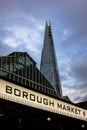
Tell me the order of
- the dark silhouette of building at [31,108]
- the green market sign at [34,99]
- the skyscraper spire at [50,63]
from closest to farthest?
the green market sign at [34,99], the dark silhouette of building at [31,108], the skyscraper spire at [50,63]

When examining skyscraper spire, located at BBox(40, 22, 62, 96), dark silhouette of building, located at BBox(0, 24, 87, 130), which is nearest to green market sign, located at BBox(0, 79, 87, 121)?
dark silhouette of building, located at BBox(0, 24, 87, 130)

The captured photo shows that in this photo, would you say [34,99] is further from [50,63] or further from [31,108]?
[50,63]

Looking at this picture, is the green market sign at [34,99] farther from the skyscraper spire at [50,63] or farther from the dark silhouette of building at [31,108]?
the skyscraper spire at [50,63]

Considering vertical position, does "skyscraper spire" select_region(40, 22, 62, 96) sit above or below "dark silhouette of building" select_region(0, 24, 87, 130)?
above

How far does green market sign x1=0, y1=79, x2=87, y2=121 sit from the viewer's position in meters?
10.5

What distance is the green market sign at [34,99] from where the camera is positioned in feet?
34.6

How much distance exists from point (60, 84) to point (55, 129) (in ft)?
454

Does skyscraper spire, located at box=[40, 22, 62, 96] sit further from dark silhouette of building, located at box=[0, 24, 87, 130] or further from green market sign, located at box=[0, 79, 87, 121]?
green market sign, located at box=[0, 79, 87, 121]

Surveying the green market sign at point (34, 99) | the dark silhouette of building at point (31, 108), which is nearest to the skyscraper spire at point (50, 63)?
the dark silhouette of building at point (31, 108)

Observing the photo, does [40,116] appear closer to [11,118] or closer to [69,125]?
[11,118]

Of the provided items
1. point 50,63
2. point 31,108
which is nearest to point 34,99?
point 31,108

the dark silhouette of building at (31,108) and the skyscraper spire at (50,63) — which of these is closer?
the dark silhouette of building at (31,108)

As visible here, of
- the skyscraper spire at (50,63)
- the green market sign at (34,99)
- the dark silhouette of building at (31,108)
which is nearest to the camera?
the green market sign at (34,99)

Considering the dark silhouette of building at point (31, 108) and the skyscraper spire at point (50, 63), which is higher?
the skyscraper spire at point (50, 63)
